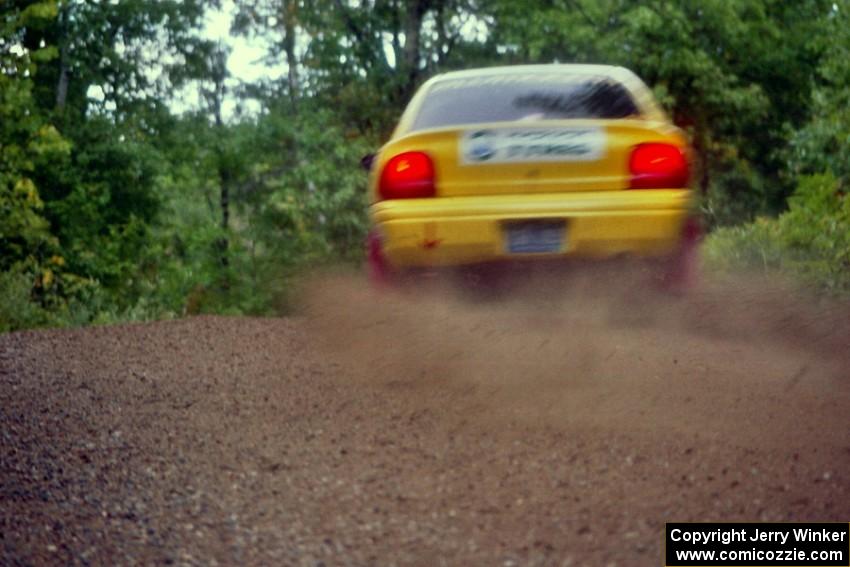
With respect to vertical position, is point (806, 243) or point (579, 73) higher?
point (579, 73)

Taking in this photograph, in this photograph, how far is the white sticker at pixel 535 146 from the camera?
24.2ft

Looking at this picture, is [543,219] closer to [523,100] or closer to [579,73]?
[523,100]

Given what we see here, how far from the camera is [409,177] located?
746 cm

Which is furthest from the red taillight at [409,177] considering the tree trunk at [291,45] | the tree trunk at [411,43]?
the tree trunk at [291,45]

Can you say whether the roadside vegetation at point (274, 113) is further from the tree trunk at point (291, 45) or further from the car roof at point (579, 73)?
the car roof at point (579, 73)

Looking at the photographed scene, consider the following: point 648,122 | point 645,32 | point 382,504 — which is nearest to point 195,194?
point 645,32

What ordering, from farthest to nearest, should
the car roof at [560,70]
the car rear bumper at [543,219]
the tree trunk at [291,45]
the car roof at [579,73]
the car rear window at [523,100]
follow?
the tree trunk at [291,45]
the car roof at [560,70]
the car roof at [579,73]
the car rear window at [523,100]
the car rear bumper at [543,219]

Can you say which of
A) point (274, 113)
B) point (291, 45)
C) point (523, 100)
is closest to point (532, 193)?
point (523, 100)

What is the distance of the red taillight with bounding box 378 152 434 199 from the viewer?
24.4 feet

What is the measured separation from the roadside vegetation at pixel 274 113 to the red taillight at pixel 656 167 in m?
12.6

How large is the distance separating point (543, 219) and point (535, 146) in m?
0.45

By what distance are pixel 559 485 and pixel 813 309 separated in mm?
4946

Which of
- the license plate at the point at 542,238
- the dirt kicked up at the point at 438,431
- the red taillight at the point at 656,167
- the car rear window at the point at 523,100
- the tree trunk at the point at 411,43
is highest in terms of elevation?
the tree trunk at the point at 411,43

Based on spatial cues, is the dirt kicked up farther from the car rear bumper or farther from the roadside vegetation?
the roadside vegetation
